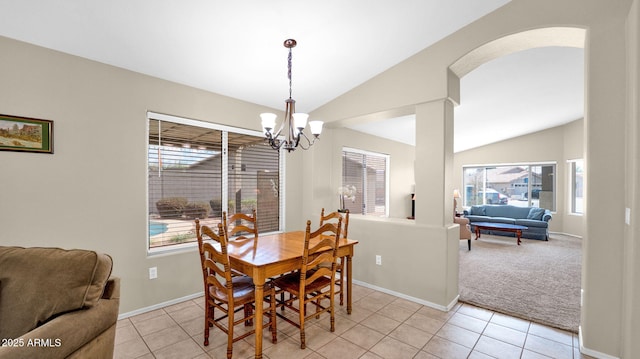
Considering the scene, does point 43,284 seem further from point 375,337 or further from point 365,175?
point 365,175

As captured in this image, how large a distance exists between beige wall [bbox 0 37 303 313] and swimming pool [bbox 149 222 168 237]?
0.41 ft

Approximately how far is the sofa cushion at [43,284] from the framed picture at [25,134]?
113cm

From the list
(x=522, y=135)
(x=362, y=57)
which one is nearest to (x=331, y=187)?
(x=362, y=57)

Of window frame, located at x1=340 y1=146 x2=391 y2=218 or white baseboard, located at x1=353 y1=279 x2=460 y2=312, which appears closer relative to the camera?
white baseboard, located at x1=353 y1=279 x2=460 y2=312

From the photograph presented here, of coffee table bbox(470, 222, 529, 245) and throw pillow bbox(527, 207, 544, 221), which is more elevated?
throw pillow bbox(527, 207, 544, 221)

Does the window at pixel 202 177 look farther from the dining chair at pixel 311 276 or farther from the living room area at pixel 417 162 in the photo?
the dining chair at pixel 311 276

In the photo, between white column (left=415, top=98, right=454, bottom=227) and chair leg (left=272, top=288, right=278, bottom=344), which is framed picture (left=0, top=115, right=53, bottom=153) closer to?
chair leg (left=272, top=288, right=278, bottom=344)

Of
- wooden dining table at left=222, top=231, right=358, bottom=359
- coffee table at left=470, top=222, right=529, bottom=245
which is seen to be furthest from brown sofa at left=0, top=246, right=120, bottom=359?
coffee table at left=470, top=222, right=529, bottom=245

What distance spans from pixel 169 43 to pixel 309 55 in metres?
1.30

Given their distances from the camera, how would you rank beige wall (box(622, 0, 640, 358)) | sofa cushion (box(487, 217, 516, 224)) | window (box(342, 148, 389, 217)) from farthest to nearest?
sofa cushion (box(487, 217, 516, 224))
window (box(342, 148, 389, 217))
beige wall (box(622, 0, 640, 358))

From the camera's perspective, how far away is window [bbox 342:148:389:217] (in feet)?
18.3

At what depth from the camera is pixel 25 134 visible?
2.22 meters

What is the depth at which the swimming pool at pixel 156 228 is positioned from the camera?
2.96 meters

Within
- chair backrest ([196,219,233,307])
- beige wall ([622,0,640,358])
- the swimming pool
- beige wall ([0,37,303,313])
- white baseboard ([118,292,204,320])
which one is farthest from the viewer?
the swimming pool
